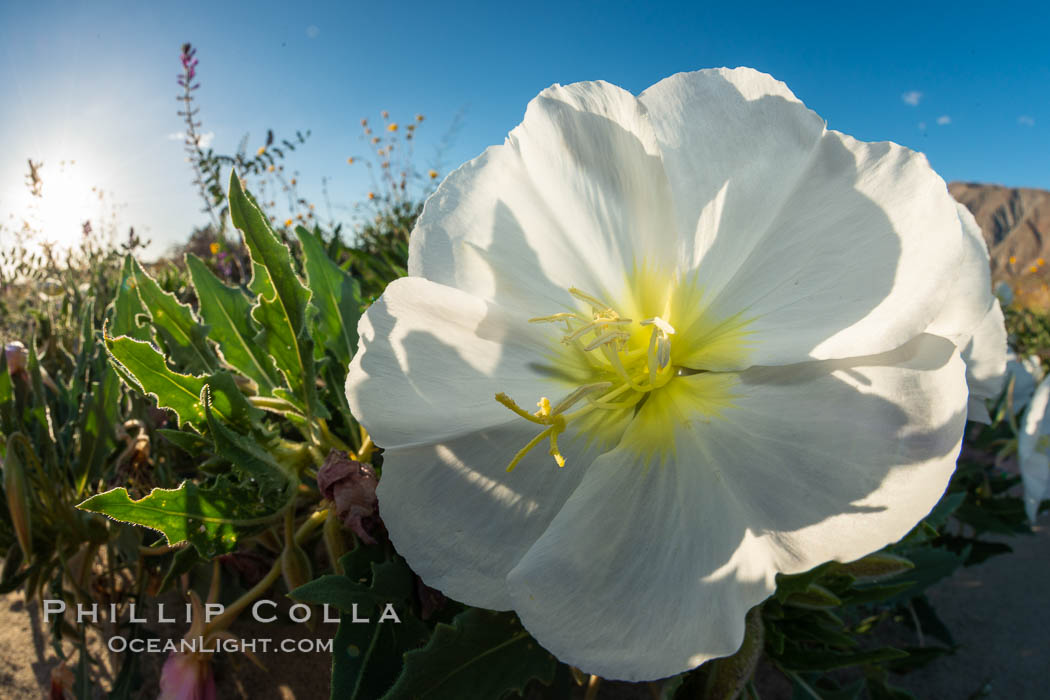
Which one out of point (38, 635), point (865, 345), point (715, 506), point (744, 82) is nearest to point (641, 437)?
point (715, 506)

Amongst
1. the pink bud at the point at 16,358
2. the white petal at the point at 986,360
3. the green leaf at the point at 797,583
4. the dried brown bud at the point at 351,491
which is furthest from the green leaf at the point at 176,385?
the white petal at the point at 986,360

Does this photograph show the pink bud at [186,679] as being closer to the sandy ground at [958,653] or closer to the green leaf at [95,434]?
the sandy ground at [958,653]

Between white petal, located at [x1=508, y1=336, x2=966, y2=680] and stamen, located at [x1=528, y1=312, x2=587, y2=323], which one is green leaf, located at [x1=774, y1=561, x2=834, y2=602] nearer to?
white petal, located at [x1=508, y1=336, x2=966, y2=680]

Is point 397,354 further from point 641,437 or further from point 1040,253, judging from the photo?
point 1040,253

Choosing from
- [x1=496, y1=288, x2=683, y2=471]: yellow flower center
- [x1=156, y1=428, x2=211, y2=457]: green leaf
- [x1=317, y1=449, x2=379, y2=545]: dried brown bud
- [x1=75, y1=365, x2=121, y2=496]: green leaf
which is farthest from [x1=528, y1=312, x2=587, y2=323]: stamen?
[x1=75, y1=365, x2=121, y2=496]: green leaf

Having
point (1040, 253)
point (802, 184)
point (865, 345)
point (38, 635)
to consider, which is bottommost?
point (38, 635)
